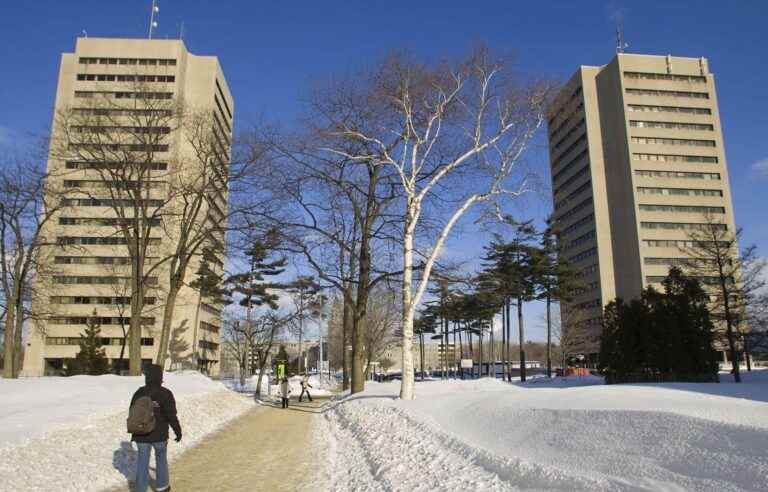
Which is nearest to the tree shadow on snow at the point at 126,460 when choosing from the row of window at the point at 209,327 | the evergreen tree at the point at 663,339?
the evergreen tree at the point at 663,339

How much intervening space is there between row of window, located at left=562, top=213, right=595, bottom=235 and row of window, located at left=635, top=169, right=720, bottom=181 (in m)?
10.0

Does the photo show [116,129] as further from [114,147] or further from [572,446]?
[572,446]

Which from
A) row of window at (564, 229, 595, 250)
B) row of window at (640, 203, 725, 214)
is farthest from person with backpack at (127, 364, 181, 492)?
row of window at (564, 229, 595, 250)

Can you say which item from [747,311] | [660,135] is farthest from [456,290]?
[660,135]

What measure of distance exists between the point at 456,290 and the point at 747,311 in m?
29.7

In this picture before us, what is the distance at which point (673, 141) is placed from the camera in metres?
88.1

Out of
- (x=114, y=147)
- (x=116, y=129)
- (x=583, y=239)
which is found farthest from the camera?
(x=583, y=239)

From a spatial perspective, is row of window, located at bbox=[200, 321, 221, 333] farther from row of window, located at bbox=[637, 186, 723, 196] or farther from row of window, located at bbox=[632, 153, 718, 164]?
row of window, located at bbox=[632, 153, 718, 164]

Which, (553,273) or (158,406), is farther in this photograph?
(553,273)

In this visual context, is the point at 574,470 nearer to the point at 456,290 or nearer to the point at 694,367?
the point at 456,290

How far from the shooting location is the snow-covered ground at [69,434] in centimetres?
783

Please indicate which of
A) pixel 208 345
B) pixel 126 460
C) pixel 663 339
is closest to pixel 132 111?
pixel 126 460

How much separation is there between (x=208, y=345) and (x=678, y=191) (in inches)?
3094

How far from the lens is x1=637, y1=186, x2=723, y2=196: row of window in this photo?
86000 millimetres
